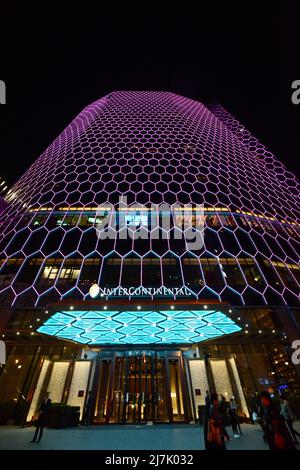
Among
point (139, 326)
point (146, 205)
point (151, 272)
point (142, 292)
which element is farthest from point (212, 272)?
point (146, 205)

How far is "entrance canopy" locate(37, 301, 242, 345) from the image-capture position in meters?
4.96

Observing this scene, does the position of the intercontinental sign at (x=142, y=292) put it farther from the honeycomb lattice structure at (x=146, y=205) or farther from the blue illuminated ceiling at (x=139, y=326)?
the blue illuminated ceiling at (x=139, y=326)

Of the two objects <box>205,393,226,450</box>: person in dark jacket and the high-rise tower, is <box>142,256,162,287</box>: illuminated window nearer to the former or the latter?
the high-rise tower

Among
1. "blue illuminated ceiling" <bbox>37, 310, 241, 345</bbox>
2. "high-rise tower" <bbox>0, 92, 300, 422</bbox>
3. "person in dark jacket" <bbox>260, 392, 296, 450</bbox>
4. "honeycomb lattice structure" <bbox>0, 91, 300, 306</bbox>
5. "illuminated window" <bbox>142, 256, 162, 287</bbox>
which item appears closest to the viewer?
"person in dark jacket" <bbox>260, 392, 296, 450</bbox>

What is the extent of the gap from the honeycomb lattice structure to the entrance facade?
266 centimetres

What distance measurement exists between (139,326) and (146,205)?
478 centimetres

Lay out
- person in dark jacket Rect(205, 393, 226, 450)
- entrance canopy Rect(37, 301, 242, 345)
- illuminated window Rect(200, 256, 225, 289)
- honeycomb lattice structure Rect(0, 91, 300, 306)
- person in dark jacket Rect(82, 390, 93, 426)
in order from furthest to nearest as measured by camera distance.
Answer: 1. illuminated window Rect(200, 256, 225, 289)
2. honeycomb lattice structure Rect(0, 91, 300, 306)
3. person in dark jacket Rect(82, 390, 93, 426)
4. entrance canopy Rect(37, 301, 242, 345)
5. person in dark jacket Rect(205, 393, 226, 450)

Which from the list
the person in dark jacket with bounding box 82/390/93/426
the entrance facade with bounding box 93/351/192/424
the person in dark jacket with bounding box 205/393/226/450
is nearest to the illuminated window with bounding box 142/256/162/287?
the entrance facade with bounding box 93/351/192/424

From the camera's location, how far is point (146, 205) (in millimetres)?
9508

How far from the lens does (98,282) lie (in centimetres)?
802

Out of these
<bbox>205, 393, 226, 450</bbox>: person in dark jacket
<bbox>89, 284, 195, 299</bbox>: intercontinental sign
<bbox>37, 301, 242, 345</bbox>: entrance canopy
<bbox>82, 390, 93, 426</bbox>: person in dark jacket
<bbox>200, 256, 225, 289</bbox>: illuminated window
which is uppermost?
<bbox>200, 256, 225, 289</bbox>: illuminated window

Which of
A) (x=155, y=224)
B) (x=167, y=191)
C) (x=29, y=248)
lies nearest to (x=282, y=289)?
(x=155, y=224)

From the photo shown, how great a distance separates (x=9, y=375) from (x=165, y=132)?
1260 centimetres

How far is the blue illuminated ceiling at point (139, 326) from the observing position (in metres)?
5.42
